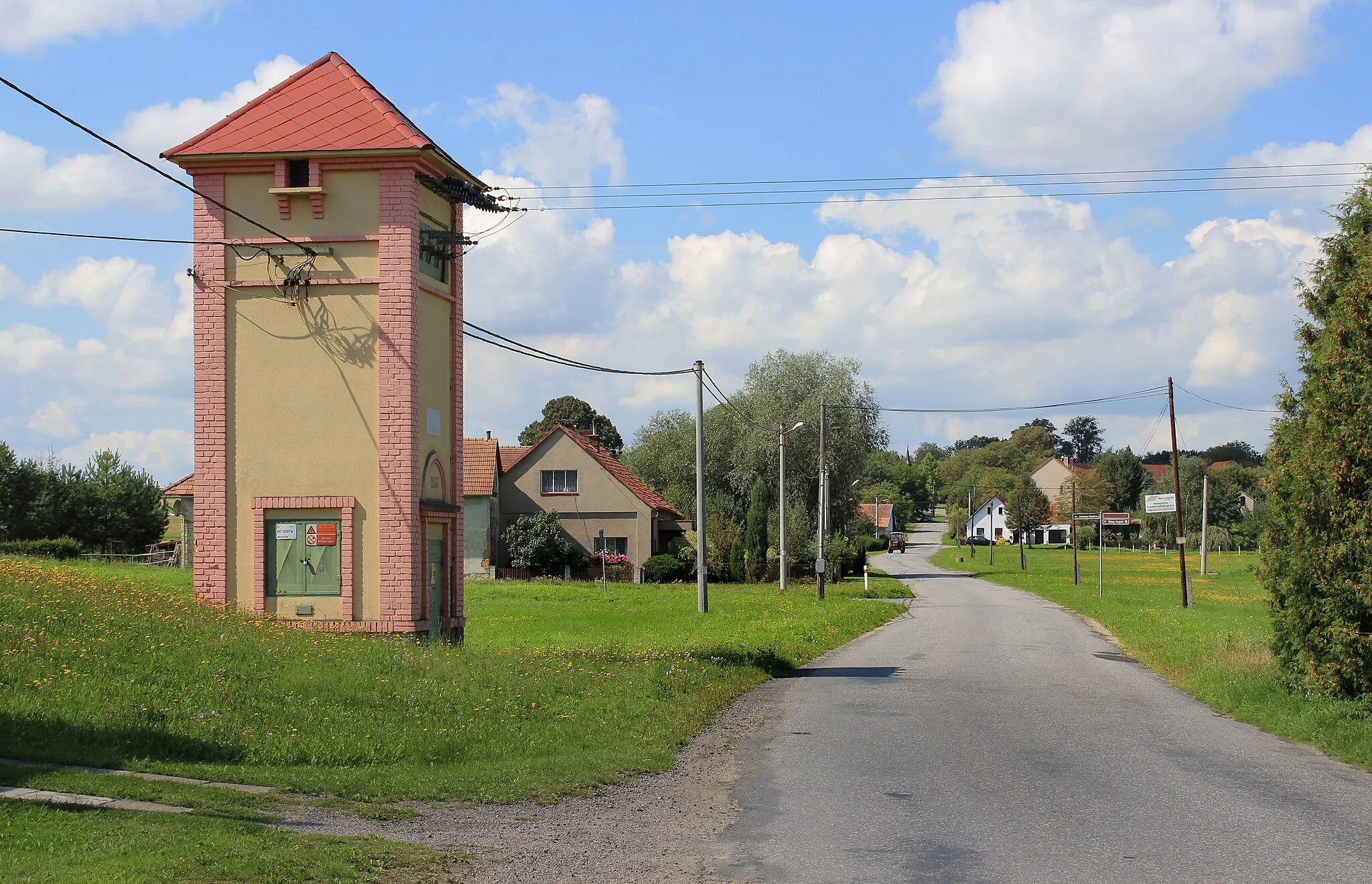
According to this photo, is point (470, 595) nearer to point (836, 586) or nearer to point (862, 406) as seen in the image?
point (836, 586)

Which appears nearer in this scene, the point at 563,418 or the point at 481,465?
the point at 481,465

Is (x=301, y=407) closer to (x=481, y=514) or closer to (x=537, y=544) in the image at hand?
(x=537, y=544)

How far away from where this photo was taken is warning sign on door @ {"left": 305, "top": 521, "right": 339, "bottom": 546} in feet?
63.6

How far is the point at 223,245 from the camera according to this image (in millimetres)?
19578

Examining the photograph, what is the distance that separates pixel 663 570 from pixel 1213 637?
32.6 m

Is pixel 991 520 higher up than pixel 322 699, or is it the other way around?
pixel 991 520

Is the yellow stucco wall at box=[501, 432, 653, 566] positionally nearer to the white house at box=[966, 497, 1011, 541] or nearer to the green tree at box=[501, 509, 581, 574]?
the green tree at box=[501, 509, 581, 574]

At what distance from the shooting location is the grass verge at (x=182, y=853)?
261 inches

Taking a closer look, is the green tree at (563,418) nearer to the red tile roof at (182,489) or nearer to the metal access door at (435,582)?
the red tile roof at (182,489)

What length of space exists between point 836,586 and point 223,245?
123 feet

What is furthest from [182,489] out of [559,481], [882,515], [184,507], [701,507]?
[882,515]

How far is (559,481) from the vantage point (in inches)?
2315

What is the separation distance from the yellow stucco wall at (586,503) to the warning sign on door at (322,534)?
38.8 meters

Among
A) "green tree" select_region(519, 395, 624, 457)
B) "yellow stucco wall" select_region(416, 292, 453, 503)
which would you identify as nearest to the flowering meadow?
"yellow stucco wall" select_region(416, 292, 453, 503)
